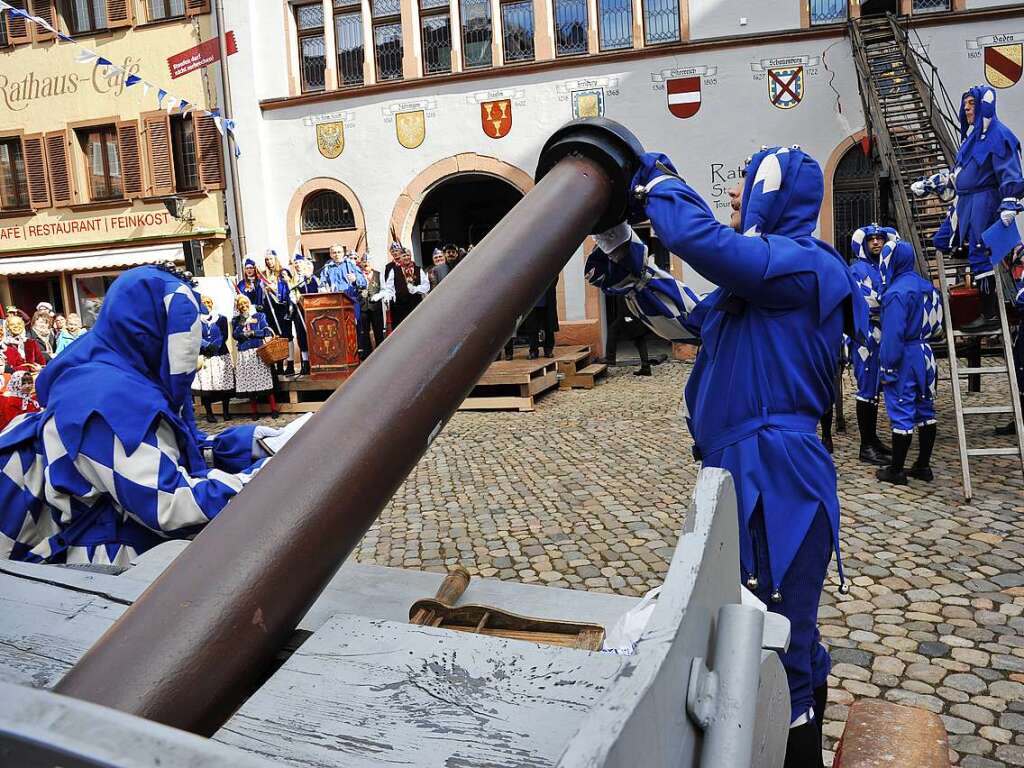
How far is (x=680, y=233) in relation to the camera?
5.93ft

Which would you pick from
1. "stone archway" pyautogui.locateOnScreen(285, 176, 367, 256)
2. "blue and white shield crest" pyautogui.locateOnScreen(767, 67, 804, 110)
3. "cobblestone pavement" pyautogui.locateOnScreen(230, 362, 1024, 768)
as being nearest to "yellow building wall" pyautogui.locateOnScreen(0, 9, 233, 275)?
"stone archway" pyautogui.locateOnScreen(285, 176, 367, 256)

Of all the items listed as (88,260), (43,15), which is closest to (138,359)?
(88,260)

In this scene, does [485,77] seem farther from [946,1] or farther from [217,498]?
[217,498]

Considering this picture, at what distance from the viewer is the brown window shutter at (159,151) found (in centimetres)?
1541

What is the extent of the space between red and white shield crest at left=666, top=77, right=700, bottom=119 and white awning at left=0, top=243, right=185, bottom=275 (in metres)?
9.64

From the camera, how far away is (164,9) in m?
15.2

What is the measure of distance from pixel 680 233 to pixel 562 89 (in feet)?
41.4

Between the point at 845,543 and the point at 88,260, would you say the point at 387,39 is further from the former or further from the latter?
the point at 845,543

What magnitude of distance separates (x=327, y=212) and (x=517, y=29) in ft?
15.7

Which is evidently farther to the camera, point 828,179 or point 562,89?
point 562,89

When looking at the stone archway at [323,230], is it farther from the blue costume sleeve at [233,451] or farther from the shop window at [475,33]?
the blue costume sleeve at [233,451]

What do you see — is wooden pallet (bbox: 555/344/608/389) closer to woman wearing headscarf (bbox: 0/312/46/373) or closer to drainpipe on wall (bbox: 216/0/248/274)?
woman wearing headscarf (bbox: 0/312/46/373)

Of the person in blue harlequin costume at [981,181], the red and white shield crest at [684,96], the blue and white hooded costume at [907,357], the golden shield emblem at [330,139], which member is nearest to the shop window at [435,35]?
the golden shield emblem at [330,139]

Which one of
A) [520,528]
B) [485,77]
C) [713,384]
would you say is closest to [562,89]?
[485,77]
